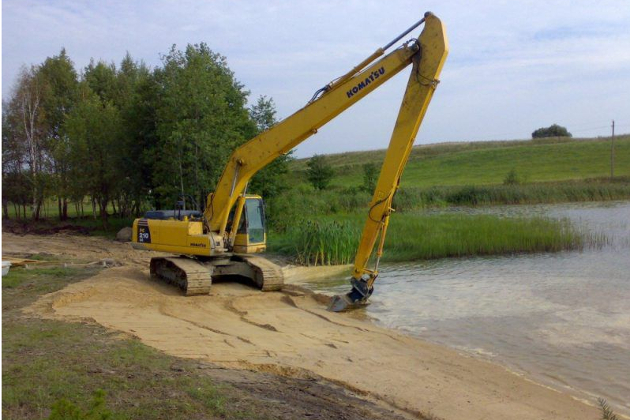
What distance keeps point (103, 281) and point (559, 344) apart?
9393mm

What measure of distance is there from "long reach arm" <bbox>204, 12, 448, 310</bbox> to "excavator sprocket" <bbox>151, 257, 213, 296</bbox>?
2.54 meters

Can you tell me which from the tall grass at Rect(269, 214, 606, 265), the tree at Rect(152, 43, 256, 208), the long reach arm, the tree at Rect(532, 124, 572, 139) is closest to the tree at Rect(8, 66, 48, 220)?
the tree at Rect(152, 43, 256, 208)

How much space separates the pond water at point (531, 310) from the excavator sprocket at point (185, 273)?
348cm

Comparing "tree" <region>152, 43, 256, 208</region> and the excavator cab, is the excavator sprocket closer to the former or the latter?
the excavator cab

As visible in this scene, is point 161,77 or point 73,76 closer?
point 161,77

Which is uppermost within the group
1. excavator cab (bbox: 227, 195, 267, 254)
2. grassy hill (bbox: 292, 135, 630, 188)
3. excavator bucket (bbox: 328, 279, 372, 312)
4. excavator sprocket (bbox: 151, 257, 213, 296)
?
grassy hill (bbox: 292, 135, 630, 188)

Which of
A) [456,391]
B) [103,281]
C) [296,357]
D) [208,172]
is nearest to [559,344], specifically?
[456,391]

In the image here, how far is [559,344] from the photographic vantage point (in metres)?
11.0

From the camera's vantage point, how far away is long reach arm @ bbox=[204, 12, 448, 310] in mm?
11992

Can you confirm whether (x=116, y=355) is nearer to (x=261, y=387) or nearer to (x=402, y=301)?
(x=261, y=387)

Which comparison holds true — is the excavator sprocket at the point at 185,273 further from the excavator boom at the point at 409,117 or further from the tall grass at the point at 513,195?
the tall grass at the point at 513,195

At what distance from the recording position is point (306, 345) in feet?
32.7

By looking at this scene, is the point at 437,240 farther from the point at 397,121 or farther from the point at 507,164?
the point at 507,164

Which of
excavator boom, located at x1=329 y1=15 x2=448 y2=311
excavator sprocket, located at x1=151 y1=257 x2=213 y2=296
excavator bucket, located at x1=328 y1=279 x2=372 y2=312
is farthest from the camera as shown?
excavator sprocket, located at x1=151 y1=257 x2=213 y2=296
